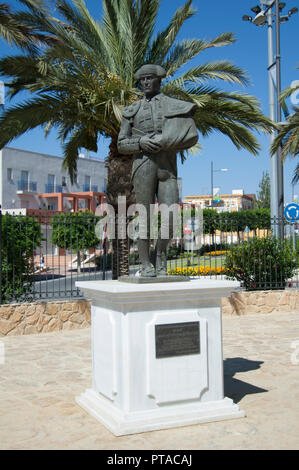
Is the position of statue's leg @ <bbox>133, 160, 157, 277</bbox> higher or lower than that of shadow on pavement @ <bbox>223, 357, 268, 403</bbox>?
higher

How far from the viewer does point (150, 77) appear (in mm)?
4762

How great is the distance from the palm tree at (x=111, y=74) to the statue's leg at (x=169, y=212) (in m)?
4.95

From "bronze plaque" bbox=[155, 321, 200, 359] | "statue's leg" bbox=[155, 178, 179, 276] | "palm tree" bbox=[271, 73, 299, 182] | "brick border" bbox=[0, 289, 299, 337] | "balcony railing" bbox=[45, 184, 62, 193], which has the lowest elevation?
"brick border" bbox=[0, 289, 299, 337]

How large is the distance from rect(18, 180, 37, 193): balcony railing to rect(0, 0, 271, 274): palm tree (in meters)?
31.2

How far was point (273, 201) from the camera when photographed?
1521cm

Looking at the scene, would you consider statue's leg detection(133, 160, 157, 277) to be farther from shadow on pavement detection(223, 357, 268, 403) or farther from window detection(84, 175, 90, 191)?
window detection(84, 175, 90, 191)

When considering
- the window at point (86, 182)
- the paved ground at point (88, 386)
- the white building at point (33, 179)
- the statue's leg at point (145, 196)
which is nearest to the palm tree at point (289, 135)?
the paved ground at point (88, 386)

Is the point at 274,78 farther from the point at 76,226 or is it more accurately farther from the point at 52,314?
the point at 52,314

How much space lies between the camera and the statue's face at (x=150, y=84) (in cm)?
477

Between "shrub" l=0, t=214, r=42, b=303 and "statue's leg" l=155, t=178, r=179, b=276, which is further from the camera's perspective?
"shrub" l=0, t=214, r=42, b=303

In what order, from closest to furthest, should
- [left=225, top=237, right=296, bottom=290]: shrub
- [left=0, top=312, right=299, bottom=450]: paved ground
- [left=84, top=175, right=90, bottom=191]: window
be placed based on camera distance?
[left=0, top=312, right=299, bottom=450]: paved ground → [left=225, top=237, right=296, bottom=290]: shrub → [left=84, top=175, right=90, bottom=191]: window

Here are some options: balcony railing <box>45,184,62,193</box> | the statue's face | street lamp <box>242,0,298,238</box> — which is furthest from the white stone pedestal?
balcony railing <box>45,184,62,193</box>

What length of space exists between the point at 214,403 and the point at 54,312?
5.63 m

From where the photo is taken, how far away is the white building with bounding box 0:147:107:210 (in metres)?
40.3
